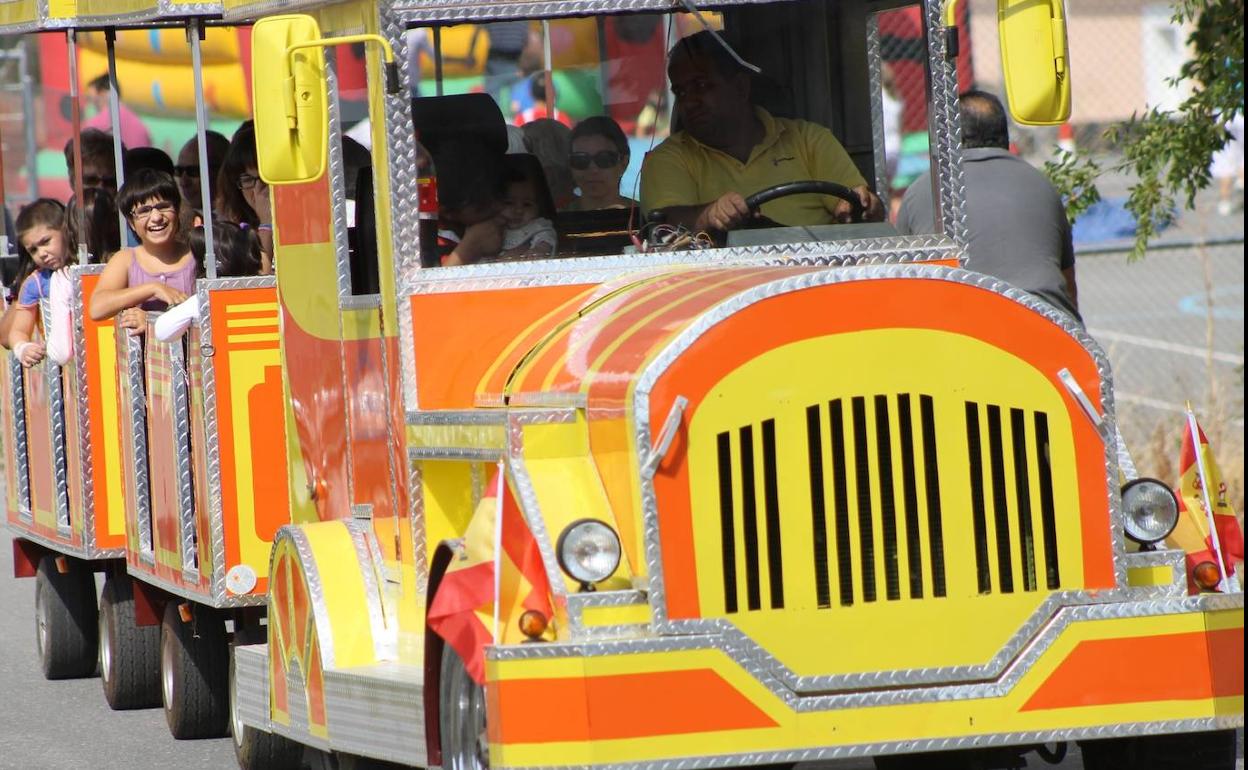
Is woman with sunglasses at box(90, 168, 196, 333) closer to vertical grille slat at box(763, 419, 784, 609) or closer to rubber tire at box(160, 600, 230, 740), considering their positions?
rubber tire at box(160, 600, 230, 740)

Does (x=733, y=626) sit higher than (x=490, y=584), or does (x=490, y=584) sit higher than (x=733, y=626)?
(x=490, y=584)

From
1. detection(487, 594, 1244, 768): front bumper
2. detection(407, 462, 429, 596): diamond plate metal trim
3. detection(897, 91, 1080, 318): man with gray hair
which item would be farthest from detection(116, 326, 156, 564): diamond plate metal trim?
detection(487, 594, 1244, 768): front bumper

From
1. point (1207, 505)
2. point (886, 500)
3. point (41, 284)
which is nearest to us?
point (886, 500)

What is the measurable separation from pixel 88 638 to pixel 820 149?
5.45 m

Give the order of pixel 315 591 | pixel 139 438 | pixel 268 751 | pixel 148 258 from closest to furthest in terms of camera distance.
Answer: pixel 315 591
pixel 268 751
pixel 139 438
pixel 148 258

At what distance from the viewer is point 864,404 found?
5180mm

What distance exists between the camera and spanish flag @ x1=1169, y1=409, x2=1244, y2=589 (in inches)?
222

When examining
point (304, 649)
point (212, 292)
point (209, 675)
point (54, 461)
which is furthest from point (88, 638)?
point (304, 649)

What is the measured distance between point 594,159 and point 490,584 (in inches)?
62.5

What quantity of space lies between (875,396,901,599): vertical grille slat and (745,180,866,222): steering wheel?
1299 millimetres

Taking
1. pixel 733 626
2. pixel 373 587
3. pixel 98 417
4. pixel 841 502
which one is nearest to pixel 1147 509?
pixel 841 502

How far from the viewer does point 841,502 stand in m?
5.14

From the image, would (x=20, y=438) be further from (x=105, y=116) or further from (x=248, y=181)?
(x=105, y=116)

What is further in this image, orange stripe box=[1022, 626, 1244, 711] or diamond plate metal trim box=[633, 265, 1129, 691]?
orange stripe box=[1022, 626, 1244, 711]
